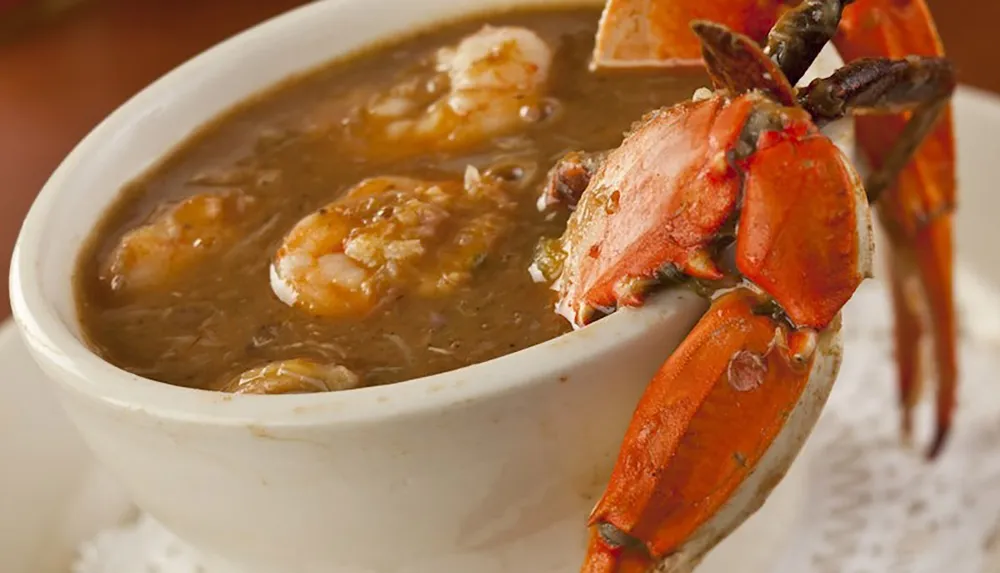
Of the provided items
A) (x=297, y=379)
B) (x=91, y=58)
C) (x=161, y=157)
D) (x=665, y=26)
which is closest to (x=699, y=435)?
(x=297, y=379)

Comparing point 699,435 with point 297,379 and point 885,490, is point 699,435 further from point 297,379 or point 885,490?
point 885,490

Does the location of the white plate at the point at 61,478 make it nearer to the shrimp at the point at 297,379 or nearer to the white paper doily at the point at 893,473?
the white paper doily at the point at 893,473

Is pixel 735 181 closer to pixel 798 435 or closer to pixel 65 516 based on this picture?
pixel 798 435

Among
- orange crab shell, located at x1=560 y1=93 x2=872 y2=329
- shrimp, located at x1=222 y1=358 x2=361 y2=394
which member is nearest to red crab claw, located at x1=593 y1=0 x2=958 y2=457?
orange crab shell, located at x1=560 y1=93 x2=872 y2=329

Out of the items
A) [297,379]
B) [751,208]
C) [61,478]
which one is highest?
[751,208]

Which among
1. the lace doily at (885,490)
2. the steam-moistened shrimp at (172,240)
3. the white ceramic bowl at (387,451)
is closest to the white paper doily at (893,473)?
the lace doily at (885,490)
